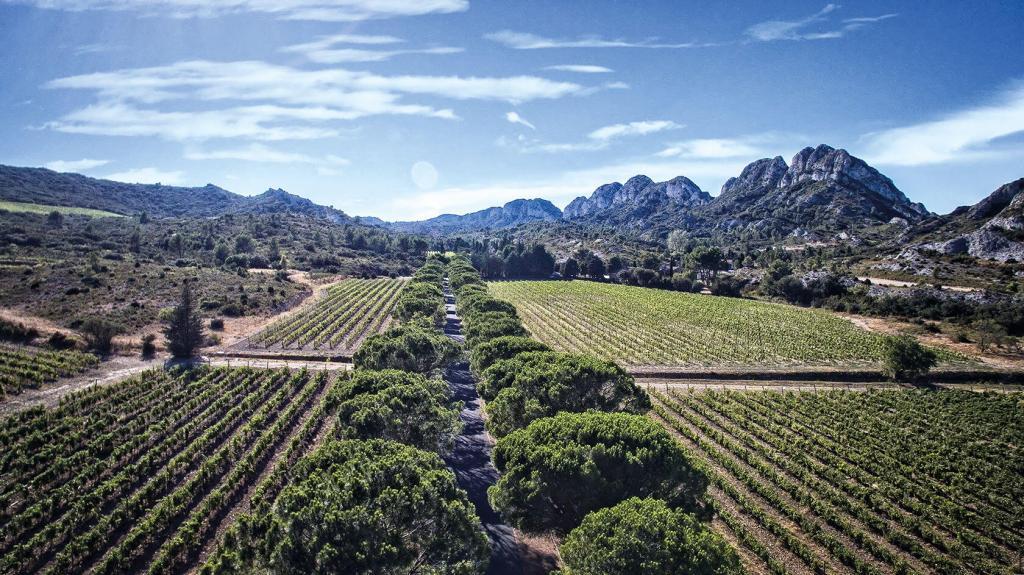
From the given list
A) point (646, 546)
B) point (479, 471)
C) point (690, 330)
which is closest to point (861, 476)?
point (646, 546)

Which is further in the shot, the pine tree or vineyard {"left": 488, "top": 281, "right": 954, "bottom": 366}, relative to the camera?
vineyard {"left": 488, "top": 281, "right": 954, "bottom": 366}

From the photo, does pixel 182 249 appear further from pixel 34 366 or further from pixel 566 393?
→ pixel 566 393

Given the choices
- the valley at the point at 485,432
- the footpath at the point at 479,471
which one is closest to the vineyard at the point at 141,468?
the valley at the point at 485,432

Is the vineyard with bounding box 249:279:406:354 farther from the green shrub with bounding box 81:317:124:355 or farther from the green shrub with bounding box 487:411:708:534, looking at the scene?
the green shrub with bounding box 487:411:708:534

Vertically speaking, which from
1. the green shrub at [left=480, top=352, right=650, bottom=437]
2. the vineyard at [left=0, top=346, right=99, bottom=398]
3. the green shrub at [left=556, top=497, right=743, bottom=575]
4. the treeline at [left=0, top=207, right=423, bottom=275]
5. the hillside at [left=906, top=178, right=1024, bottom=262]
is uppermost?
the hillside at [left=906, top=178, right=1024, bottom=262]

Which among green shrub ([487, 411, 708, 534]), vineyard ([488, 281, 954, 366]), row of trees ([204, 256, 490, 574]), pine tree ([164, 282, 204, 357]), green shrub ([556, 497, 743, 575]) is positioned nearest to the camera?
green shrub ([556, 497, 743, 575])

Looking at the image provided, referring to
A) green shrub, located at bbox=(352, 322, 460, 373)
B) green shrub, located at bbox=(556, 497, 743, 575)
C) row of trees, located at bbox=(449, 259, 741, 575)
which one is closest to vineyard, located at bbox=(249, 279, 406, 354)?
green shrub, located at bbox=(352, 322, 460, 373)

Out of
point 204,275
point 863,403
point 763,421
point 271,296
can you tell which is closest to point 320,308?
point 271,296
